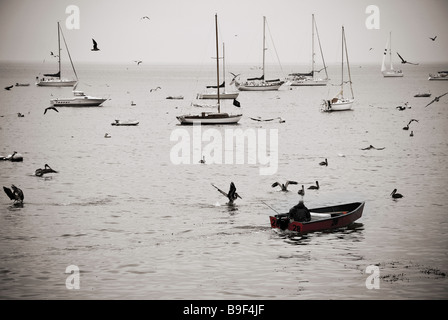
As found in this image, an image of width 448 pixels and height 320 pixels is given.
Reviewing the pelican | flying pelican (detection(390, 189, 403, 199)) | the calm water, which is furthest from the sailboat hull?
flying pelican (detection(390, 189, 403, 199))

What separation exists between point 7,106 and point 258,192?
90344 millimetres

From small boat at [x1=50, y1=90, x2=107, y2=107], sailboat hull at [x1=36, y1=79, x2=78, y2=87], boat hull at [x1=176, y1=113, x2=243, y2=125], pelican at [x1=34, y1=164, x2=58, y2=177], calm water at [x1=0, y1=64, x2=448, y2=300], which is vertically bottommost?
calm water at [x1=0, y1=64, x2=448, y2=300]

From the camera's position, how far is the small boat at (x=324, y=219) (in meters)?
29.0

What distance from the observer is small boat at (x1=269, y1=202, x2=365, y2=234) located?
95.1ft

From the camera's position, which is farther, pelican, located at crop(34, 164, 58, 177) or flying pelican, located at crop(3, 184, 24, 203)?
pelican, located at crop(34, 164, 58, 177)

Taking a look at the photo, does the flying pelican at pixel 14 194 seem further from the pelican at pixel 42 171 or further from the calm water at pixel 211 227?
the pelican at pixel 42 171

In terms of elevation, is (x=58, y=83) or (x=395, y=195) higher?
(x=58, y=83)

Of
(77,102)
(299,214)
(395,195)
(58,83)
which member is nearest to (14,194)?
(299,214)

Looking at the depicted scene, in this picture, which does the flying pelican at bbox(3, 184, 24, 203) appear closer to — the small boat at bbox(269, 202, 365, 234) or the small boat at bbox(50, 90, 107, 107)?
the small boat at bbox(269, 202, 365, 234)

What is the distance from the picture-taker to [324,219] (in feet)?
96.6

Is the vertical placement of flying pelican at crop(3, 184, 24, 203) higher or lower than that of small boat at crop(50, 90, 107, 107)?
lower

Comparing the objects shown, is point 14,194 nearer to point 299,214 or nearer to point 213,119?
point 299,214

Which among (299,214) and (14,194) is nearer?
(299,214)
